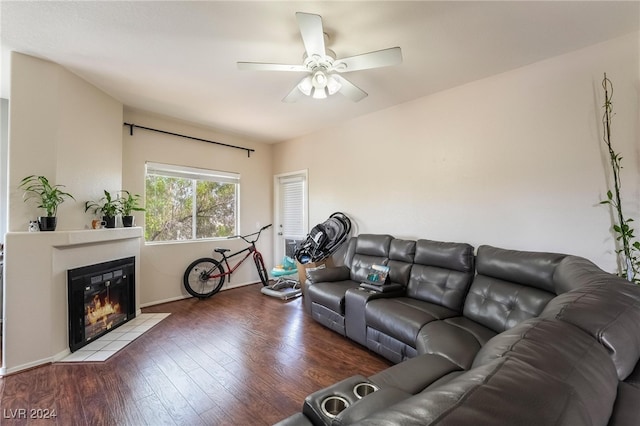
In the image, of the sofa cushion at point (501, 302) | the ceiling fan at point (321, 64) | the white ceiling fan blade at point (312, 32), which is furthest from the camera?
the sofa cushion at point (501, 302)

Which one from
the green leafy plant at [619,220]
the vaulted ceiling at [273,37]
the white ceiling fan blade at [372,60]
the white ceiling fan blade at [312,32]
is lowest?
the green leafy plant at [619,220]

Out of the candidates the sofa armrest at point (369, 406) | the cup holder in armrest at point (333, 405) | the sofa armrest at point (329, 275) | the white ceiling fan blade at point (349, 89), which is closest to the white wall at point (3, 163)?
the sofa armrest at point (329, 275)

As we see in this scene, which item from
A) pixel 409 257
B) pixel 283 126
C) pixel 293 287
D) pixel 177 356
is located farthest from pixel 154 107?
pixel 409 257

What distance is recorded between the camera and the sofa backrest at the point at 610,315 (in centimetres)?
88

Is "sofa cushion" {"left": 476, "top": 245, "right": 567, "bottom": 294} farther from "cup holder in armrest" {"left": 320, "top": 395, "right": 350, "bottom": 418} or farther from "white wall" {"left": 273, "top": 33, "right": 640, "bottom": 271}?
"cup holder in armrest" {"left": 320, "top": 395, "right": 350, "bottom": 418}

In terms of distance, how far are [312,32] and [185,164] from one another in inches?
131

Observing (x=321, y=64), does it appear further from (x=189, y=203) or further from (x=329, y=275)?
(x=189, y=203)

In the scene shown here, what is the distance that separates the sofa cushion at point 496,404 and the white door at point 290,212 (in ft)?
14.0

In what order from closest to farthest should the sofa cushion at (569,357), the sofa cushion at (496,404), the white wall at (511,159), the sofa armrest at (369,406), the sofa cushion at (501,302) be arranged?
the sofa cushion at (496,404) < the sofa cushion at (569,357) < the sofa armrest at (369,406) < the sofa cushion at (501,302) < the white wall at (511,159)

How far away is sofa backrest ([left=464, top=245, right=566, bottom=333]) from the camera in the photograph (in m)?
1.96

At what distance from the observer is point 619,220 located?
2117 millimetres

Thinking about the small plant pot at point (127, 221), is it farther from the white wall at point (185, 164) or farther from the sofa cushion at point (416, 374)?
the sofa cushion at point (416, 374)

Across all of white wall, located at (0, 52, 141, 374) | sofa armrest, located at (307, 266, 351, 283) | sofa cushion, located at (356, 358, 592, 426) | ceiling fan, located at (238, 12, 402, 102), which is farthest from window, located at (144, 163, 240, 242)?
sofa cushion, located at (356, 358, 592, 426)

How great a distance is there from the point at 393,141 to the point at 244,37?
226 centimetres
